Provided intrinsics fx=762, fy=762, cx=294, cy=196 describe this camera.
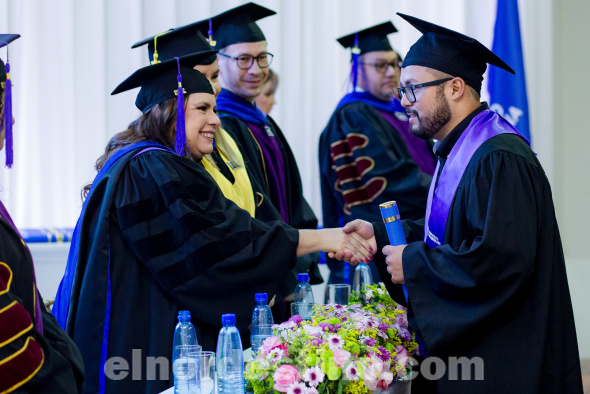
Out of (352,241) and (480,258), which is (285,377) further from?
(352,241)

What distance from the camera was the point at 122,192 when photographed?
314cm

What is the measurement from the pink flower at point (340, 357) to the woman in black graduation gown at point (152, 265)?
0.88 metres

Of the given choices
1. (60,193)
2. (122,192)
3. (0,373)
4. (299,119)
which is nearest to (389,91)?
(299,119)

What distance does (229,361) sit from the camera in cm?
256

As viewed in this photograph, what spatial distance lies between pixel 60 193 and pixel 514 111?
4.19 m

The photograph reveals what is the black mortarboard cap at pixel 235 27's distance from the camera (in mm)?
4633

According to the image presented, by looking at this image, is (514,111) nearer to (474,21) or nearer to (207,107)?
(474,21)

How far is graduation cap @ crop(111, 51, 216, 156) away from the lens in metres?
3.33

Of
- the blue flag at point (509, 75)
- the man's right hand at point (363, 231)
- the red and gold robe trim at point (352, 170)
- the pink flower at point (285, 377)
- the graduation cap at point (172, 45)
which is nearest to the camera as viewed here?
the pink flower at point (285, 377)

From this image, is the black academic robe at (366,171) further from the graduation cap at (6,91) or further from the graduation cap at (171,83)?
the graduation cap at (6,91)

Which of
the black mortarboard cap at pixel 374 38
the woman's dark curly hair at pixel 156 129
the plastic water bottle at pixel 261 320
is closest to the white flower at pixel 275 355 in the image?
the plastic water bottle at pixel 261 320

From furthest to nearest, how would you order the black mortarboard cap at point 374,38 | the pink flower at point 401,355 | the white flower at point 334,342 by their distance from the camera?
the black mortarboard cap at point 374,38 < the pink flower at point 401,355 < the white flower at point 334,342

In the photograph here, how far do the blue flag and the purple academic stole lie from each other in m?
4.40

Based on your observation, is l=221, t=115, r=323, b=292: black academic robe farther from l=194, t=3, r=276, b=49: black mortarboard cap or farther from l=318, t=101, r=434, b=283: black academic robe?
l=318, t=101, r=434, b=283: black academic robe
